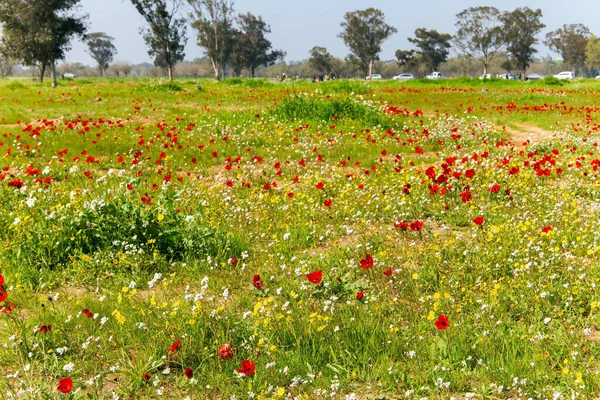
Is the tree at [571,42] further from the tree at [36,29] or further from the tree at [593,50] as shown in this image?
the tree at [36,29]

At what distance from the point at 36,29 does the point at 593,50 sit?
105 metres

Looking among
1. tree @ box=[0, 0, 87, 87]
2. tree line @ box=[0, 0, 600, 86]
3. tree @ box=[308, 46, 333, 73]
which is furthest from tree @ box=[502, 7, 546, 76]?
tree @ box=[0, 0, 87, 87]

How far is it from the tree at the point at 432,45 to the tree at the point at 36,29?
260 ft

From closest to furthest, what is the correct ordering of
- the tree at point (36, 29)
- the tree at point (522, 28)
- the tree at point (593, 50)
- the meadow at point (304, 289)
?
the meadow at point (304, 289)
the tree at point (36, 29)
the tree at point (522, 28)
the tree at point (593, 50)

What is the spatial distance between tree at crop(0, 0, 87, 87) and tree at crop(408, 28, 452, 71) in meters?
79.4

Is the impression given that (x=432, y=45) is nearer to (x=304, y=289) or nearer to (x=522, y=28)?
(x=522, y=28)

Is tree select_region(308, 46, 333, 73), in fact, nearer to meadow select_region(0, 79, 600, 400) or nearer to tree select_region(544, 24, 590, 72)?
tree select_region(544, 24, 590, 72)

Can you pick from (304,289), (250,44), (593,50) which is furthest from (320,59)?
(304,289)

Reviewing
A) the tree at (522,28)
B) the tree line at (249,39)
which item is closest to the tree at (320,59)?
the tree line at (249,39)

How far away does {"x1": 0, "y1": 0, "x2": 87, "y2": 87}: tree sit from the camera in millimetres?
43625

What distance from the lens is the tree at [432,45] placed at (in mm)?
102000

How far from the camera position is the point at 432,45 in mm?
103500

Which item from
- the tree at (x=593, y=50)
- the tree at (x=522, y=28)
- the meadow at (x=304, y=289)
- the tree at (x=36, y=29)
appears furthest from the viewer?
the tree at (x=593, y=50)

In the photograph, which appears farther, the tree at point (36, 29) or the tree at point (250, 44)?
the tree at point (250, 44)
